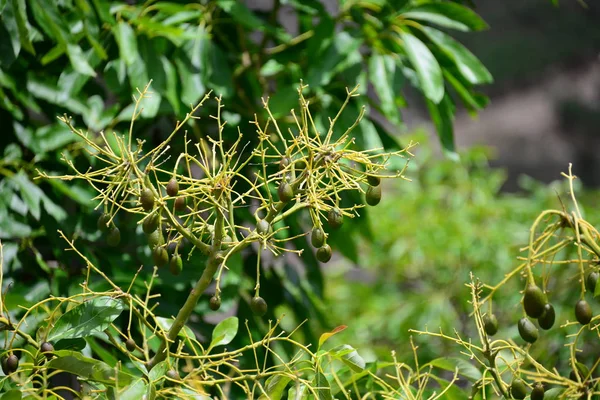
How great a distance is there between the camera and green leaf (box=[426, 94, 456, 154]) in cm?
104

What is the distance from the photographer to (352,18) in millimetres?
1104

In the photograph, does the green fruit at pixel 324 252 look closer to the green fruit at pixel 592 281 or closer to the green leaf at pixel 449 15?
→ the green fruit at pixel 592 281

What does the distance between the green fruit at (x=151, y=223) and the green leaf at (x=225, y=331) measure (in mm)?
131

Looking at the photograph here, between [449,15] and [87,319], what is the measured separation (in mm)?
664

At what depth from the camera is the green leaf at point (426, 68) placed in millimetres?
965

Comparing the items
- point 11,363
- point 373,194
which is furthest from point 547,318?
point 11,363

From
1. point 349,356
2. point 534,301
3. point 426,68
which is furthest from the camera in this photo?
point 426,68

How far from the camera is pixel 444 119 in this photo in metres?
1.04

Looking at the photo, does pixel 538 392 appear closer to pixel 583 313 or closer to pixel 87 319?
pixel 583 313

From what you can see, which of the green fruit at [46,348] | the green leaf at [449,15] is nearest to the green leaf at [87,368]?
the green fruit at [46,348]

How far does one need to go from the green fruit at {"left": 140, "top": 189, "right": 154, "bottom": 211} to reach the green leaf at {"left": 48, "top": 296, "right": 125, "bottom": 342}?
0.10 meters

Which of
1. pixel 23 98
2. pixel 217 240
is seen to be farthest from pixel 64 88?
pixel 217 240

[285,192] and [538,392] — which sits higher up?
[285,192]

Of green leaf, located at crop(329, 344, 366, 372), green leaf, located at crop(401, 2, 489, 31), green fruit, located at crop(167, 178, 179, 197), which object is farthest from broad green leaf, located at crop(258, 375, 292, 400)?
green leaf, located at crop(401, 2, 489, 31)
